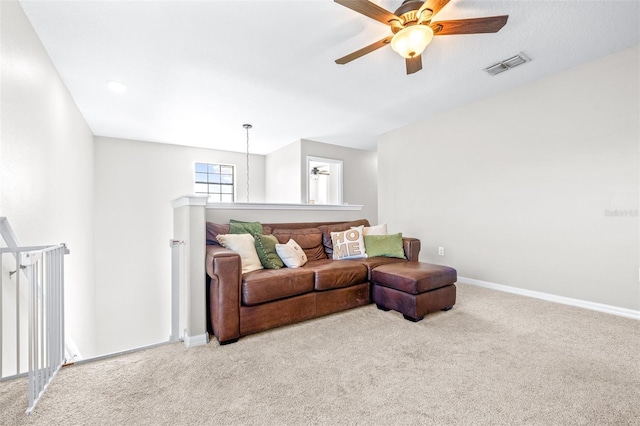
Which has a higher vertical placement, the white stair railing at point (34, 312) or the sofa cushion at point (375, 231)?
the sofa cushion at point (375, 231)

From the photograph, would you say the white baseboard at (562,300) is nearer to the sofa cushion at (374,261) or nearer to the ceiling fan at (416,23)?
the sofa cushion at (374,261)

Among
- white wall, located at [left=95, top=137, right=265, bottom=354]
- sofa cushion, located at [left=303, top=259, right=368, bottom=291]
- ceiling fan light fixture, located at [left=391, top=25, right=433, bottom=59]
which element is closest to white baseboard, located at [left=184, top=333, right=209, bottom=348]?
sofa cushion, located at [left=303, top=259, right=368, bottom=291]

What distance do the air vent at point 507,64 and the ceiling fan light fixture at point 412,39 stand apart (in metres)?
1.40

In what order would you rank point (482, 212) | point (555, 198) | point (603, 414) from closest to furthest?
point (603, 414)
point (555, 198)
point (482, 212)

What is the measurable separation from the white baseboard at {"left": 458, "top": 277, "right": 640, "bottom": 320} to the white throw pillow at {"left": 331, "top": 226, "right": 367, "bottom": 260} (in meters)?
1.66

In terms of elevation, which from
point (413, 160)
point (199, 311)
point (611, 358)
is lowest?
point (611, 358)

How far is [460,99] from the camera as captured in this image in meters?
3.66

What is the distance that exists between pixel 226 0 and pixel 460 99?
301cm

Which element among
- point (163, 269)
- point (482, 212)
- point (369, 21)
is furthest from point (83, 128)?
point (482, 212)

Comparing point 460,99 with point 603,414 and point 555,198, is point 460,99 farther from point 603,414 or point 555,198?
point 603,414

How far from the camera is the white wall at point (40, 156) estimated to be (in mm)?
1783

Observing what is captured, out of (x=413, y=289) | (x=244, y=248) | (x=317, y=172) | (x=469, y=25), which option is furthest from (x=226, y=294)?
(x=317, y=172)

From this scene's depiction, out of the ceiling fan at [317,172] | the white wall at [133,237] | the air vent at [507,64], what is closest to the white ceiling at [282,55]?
the air vent at [507,64]

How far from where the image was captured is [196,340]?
2053 millimetres
